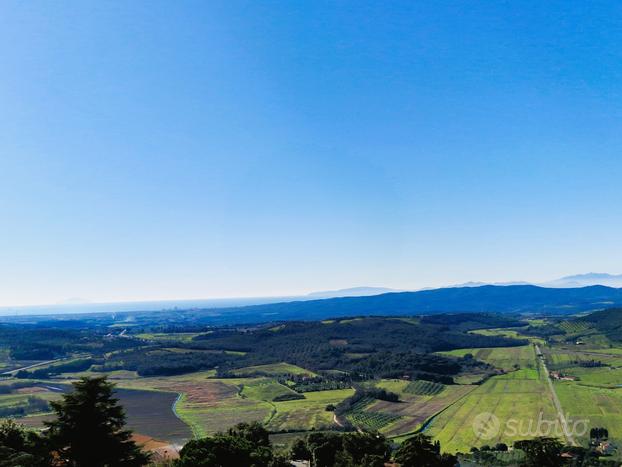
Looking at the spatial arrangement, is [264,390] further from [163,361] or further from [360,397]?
[163,361]

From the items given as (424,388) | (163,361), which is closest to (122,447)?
(424,388)

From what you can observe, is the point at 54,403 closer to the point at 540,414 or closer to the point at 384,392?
the point at 540,414

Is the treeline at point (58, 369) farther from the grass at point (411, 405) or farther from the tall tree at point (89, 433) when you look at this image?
the tall tree at point (89, 433)

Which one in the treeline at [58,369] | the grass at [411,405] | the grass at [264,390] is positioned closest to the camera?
the grass at [411,405]

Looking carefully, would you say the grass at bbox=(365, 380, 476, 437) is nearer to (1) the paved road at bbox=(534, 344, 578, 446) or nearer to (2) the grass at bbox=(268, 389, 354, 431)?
(2) the grass at bbox=(268, 389, 354, 431)

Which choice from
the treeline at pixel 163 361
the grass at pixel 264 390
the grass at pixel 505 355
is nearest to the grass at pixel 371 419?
the grass at pixel 264 390

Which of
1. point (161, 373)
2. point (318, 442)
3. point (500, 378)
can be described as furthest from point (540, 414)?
point (161, 373)

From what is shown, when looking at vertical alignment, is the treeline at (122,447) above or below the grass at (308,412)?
above
